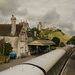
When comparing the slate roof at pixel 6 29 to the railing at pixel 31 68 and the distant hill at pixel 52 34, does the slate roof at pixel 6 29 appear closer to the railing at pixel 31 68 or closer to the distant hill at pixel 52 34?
the railing at pixel 31 68

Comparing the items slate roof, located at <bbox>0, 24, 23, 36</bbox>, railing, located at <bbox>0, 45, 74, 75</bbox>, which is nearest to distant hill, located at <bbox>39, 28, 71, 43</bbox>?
slate roof, located at <bbox>0, 24, 23, 36</bbox>

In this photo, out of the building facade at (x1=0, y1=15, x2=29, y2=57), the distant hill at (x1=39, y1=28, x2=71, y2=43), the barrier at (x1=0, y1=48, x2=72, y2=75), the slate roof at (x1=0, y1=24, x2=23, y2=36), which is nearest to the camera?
the barrier at (x1=0, y1=48, x2=72, y2=75)

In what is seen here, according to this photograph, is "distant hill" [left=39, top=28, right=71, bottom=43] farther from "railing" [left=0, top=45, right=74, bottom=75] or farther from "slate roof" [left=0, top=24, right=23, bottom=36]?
"railing" [left=0, top=45, right=74, bottom=75]

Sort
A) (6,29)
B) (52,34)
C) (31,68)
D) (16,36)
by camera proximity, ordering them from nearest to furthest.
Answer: (31,68), (16,36), (6,29), (52,34)

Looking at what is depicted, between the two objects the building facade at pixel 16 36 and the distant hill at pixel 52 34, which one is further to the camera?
the distant hill at pixel 52 34

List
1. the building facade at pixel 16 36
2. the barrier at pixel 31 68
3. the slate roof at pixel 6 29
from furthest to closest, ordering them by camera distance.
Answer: the slate roof at pixel 6 29 < the building facade at pixel 16 36 < the barrier at pixel 31 68

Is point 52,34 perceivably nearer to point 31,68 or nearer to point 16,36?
point 16,36

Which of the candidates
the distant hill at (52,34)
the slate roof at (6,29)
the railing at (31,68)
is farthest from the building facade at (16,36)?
the distant hill at (52,34)

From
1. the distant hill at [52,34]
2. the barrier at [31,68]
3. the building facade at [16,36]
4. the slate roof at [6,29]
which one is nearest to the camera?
the barrier at [31,68]

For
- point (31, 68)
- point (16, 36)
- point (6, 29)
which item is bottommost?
point (31, 68)

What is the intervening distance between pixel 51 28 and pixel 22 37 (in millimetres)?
94387

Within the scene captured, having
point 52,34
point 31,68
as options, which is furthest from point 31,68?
point 52,34

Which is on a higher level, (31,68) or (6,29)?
(6,29)

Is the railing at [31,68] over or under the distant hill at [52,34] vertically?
under
